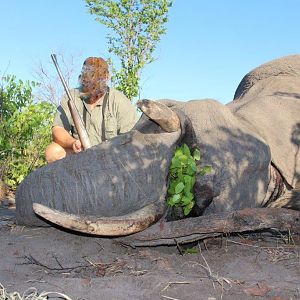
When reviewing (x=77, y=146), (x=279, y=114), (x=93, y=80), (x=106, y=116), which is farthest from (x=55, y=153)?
(x=279, y=114)

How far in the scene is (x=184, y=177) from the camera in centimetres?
384

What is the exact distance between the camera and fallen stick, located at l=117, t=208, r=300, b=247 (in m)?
3.66

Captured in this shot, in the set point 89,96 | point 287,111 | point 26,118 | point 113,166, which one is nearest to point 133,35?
point 26,118

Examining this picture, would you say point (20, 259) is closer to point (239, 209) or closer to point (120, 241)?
point (120, 241)

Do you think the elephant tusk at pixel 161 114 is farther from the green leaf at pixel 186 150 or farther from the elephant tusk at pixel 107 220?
the elephant tusk at pixel 107 220

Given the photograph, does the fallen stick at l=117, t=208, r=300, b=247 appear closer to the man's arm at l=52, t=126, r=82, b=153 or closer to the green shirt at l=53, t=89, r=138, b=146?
the man's arm at l=52, t=126, r=82, b=153

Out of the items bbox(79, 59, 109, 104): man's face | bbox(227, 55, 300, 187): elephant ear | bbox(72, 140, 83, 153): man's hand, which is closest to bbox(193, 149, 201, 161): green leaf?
bbox(227, 55, 300, 187): elephant ear

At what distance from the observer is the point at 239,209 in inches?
159

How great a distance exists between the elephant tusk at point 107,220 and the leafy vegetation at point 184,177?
0.55 feet

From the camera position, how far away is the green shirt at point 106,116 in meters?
5.81

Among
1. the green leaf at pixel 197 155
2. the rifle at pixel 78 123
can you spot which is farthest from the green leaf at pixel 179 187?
the rifle at pixel 78 123

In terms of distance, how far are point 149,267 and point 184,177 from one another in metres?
0.68

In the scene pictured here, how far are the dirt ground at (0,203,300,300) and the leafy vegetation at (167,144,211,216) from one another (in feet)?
1.08

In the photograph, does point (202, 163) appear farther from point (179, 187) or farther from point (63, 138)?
point (63, 138)
